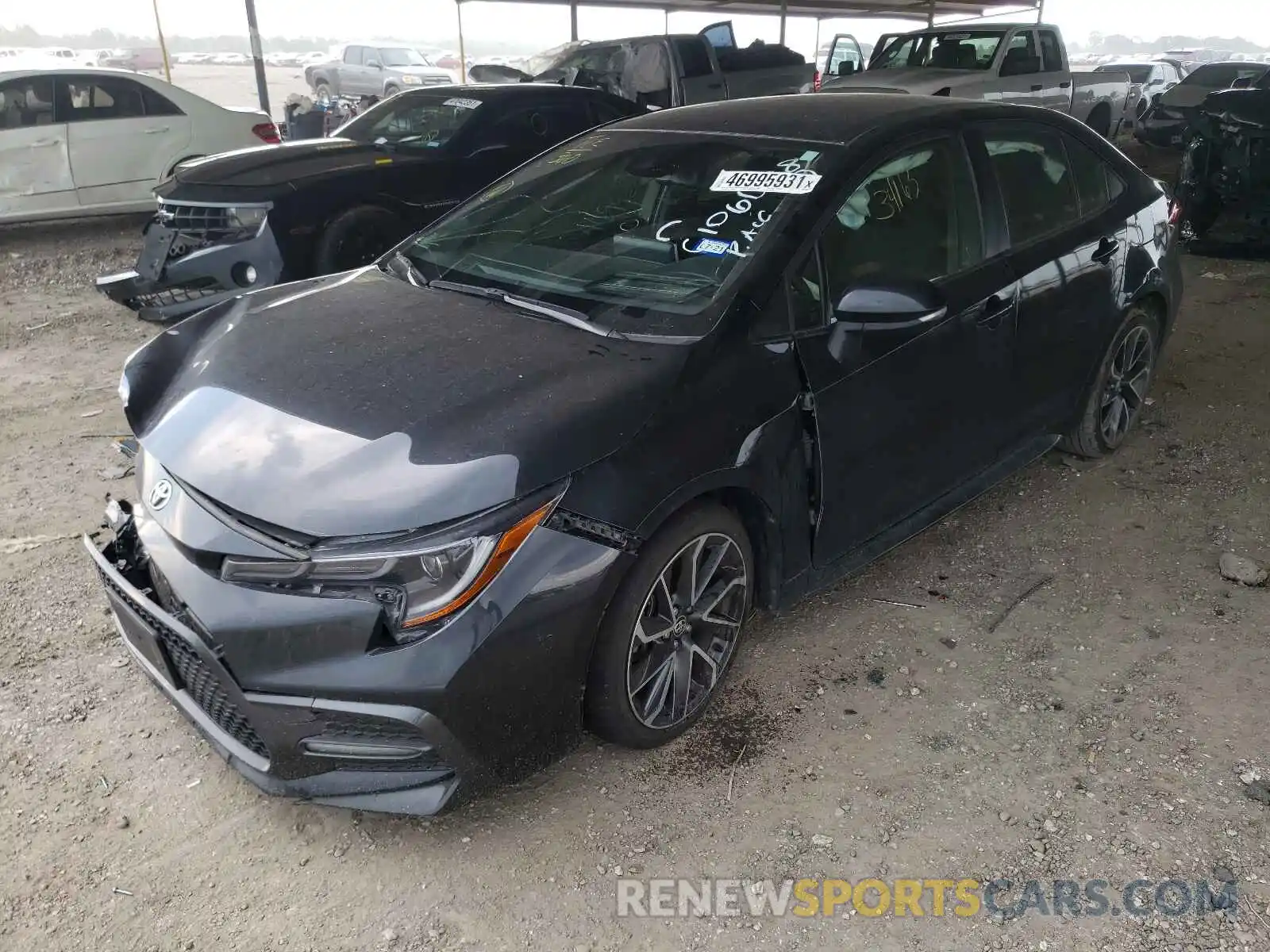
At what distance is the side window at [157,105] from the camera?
8508mm

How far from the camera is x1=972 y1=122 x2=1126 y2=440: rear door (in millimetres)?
3355

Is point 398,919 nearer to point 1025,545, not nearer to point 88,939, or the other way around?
point 88,939

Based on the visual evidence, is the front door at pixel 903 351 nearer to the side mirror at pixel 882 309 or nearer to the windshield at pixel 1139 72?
the side mirror at pixel 882 309

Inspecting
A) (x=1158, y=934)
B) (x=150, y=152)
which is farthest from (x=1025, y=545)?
(x=150, y=152)

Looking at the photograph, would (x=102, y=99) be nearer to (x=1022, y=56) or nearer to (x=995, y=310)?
(x=995, y=310)

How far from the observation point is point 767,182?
2.90 meters

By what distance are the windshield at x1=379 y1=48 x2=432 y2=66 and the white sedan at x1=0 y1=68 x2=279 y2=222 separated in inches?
701

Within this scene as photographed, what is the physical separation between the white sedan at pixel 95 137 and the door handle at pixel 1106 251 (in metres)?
7.52

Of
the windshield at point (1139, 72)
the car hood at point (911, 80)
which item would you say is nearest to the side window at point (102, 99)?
the car hood at point (911, 80)

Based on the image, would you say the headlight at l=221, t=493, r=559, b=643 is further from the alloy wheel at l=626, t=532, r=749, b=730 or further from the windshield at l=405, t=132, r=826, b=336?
the windshield at l=405, t=132, r=826, b=336

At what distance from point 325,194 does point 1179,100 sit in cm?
1412

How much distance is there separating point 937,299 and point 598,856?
169cm

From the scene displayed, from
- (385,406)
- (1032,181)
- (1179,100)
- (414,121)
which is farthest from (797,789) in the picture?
(1179,100)

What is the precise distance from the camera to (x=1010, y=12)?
2470 centimetres
